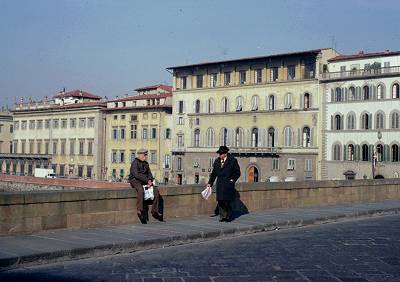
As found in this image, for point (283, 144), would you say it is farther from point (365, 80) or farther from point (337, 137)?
point (365, 80)

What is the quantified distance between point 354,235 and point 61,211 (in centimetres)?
555

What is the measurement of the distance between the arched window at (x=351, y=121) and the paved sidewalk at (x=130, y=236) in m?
51.1

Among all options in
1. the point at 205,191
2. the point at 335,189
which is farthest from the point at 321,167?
the point at 205,191

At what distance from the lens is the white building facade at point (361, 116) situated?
62500mm

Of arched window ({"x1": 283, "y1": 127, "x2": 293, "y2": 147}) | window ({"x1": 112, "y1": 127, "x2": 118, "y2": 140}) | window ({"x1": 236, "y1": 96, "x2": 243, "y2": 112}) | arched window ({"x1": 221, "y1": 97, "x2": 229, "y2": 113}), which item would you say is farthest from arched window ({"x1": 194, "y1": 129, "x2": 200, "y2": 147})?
window ({"x1": 112, "y1": 127, "x2": 118, "y2": 140})

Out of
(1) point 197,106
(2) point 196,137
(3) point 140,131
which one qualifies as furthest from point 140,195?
(3) point 140,131

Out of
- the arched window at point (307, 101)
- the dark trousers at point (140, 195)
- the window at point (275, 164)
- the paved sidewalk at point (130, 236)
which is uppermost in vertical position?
the arched window at point (307, 101)

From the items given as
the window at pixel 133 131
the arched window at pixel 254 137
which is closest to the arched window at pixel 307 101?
the arched window at pixel 254 137

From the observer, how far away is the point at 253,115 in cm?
7319

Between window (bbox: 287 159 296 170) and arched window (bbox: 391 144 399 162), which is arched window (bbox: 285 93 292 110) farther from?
arched window (bbox: 391 144 399 162)

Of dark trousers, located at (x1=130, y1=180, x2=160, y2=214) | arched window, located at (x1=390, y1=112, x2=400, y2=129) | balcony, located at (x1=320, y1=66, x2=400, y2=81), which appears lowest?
dark trousers, located at (x1=130, y1=180, x2=160, y2=214)

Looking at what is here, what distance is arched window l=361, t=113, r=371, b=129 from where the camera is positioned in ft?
212

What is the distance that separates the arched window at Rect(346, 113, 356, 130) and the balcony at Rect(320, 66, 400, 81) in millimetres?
3838

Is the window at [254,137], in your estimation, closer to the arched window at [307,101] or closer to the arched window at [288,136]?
the arched window at [288,136]
